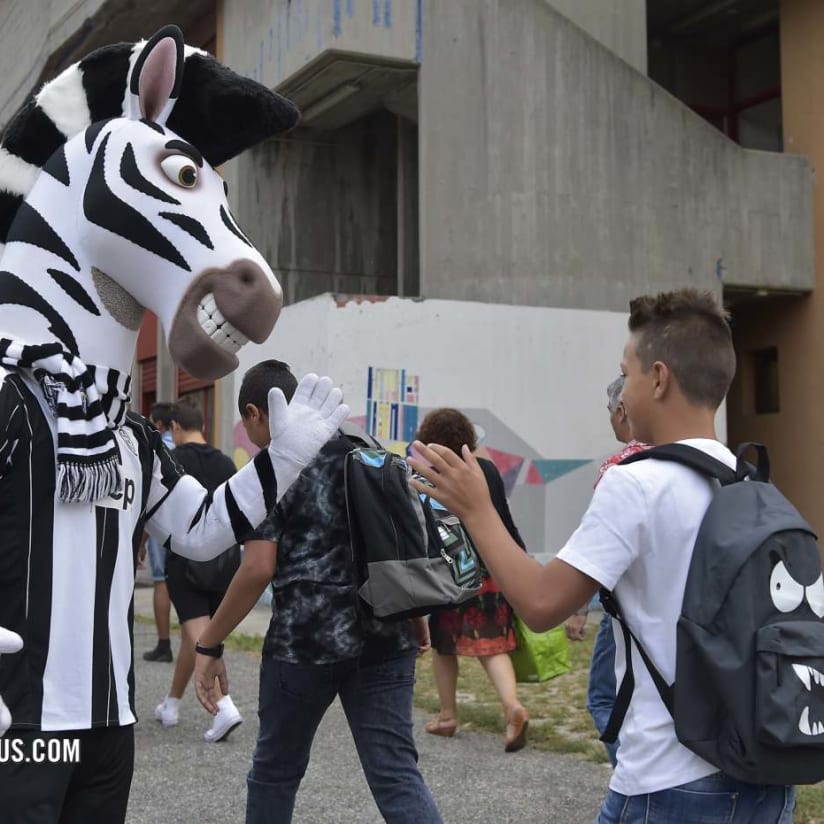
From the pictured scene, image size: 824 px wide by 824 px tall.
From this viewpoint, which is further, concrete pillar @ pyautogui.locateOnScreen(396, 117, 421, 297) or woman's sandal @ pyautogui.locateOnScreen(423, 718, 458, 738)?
concrete pillar @ pyautogui.locateOnScreen(396, 117, 421, 297)

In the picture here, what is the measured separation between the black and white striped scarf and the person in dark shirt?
1.19 m

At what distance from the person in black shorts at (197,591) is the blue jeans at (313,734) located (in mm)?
2544

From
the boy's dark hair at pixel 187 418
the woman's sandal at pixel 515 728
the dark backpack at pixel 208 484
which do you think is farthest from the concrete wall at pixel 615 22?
the woman's sandal at pixel 515 728

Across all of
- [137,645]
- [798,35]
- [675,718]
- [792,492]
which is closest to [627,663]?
[675,718]

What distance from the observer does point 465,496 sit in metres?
2.47

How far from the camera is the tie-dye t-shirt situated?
376 centimetres

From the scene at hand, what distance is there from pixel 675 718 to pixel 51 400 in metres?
1.50

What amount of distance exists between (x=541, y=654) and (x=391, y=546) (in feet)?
10.1

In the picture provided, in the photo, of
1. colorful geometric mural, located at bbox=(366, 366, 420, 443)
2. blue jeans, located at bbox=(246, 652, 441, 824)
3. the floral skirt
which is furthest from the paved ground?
colorful geometric mural, located at bbox=(366, 366, 420, 443)

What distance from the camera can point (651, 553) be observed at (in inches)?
94.2

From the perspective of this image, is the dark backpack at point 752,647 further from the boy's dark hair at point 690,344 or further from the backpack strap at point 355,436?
the backpack strap at point 355,436

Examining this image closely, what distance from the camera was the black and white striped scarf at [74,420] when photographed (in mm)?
2523

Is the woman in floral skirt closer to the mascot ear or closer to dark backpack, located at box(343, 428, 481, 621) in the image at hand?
dark backpack, located at box(343, 428, 481, 621)

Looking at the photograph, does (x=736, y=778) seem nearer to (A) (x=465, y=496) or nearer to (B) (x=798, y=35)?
(A) (x=465, y=496)
